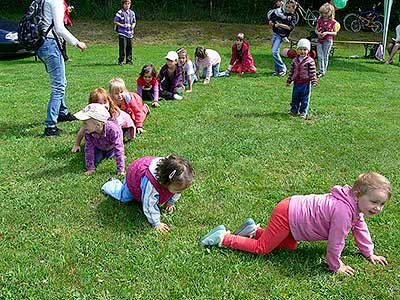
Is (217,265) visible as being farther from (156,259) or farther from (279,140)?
(279,140)

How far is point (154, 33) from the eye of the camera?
1862cm

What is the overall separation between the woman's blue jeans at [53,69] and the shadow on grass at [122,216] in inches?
80.7

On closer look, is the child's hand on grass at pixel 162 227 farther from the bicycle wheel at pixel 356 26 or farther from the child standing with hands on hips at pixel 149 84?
the bicycle wheel at pixel 356 26

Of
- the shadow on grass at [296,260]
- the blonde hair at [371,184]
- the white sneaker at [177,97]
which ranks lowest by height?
the shadow on grass at [296,260]

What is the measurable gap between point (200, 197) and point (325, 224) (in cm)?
140

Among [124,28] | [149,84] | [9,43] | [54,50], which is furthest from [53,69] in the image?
[9,43]

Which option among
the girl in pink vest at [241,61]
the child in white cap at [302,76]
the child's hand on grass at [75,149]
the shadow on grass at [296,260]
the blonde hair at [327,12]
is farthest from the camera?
the girl in pink vest at [241,61]

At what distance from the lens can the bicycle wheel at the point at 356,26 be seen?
797 inches

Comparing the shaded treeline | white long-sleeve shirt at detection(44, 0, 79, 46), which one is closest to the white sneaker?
white long-sleeve shirt at detection(44, 0, 79, 46)

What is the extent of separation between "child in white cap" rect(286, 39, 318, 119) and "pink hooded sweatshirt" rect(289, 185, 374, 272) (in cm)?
379

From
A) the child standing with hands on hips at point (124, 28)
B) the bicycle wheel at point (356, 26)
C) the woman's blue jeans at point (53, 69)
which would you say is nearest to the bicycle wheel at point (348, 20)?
the bicycle wheel at point (356, 26)

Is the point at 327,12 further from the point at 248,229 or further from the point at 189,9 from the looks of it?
the point at 189,9

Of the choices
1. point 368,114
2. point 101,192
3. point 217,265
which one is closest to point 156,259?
point 217,265

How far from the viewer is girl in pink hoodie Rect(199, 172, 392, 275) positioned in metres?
3.07
